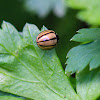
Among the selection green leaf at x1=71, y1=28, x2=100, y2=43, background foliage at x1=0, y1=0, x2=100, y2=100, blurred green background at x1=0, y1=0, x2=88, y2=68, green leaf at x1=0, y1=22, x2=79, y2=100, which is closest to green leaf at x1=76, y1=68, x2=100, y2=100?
green leaf at x1=0, y1=22, x2=79, y2=100

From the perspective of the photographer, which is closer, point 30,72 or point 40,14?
point 30,72

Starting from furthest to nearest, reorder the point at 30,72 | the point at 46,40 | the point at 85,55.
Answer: the point at 46,40 < the point at 30,72 < the point at 85,55

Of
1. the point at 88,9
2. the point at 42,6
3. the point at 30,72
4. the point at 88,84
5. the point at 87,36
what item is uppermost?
Answer: the point at 42,6

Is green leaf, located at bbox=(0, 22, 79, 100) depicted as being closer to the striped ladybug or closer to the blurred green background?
the striped ladybug

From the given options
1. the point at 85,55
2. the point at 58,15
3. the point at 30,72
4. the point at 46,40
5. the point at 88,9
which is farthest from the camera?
the point at 58,15

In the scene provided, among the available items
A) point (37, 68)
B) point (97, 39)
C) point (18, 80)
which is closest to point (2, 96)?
point (18, 80)

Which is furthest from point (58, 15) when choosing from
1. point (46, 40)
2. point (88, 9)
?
point (46, 40)

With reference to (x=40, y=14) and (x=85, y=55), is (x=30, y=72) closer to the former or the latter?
(x=85, y=55)

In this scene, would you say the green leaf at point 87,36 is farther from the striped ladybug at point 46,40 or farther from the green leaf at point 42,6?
the green leaf at point 42,6
